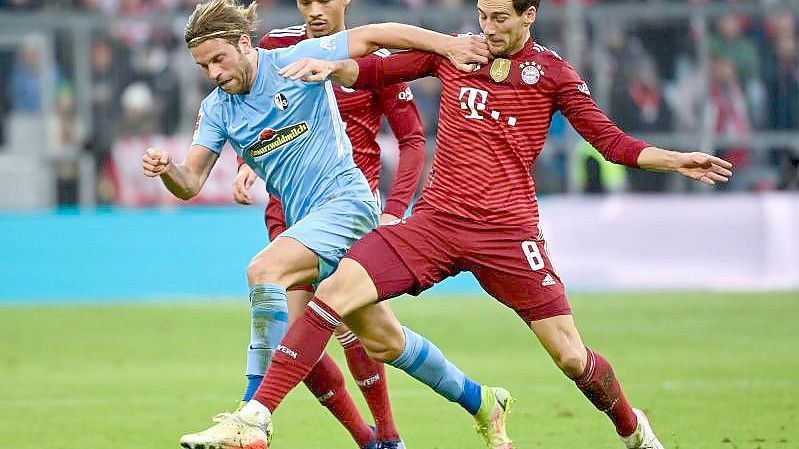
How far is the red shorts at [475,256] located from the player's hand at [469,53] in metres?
0.71

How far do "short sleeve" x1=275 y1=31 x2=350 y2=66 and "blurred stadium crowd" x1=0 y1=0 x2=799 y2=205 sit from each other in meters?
10.3

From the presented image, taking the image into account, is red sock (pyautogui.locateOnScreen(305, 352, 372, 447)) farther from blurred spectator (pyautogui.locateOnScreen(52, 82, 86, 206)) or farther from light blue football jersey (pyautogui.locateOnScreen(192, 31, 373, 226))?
blurred spectator (pyautogui.locateOnScreen(52, 82, 86, 206))

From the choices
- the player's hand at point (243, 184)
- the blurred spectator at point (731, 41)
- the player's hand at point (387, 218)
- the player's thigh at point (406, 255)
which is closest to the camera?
the player's thigh at point (406, 255)

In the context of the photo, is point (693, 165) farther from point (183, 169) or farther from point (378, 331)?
point (183, 169)

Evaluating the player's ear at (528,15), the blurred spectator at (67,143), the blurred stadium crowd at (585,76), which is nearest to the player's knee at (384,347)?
the player's ear at (528,15)

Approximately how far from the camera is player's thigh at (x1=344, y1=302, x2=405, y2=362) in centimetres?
738

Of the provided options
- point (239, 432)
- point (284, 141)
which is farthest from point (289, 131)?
point (239, 432)

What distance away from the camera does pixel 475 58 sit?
7.38 metres

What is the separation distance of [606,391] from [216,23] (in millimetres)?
2509

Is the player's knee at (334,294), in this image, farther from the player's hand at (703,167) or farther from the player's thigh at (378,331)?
the player's hand at (703,167)

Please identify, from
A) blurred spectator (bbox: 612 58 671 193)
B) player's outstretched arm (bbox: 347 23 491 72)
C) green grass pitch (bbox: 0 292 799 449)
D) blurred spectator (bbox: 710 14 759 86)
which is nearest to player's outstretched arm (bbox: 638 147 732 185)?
player's outstretched arm (bbox: 347 23 491 72)

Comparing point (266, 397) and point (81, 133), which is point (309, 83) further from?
point (81, 133)

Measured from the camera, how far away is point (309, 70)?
7.28 meters

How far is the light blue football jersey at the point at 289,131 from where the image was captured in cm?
760
